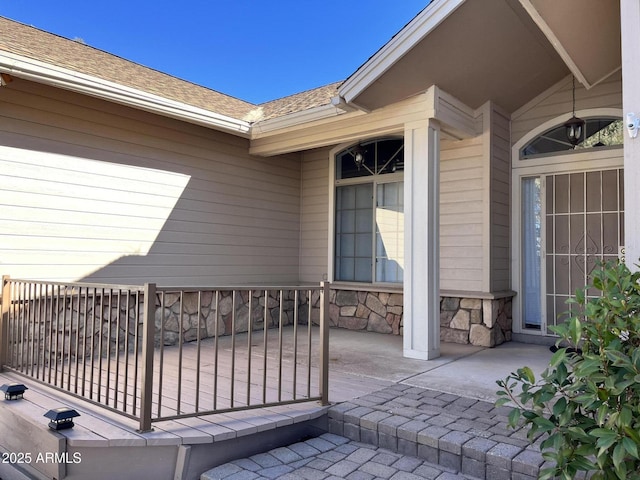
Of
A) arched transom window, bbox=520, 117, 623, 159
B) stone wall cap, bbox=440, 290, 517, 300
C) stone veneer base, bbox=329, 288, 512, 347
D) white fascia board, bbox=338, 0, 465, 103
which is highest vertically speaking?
white fascia board, bbox=338, 0, 465, 103

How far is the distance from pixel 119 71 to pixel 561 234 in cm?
541

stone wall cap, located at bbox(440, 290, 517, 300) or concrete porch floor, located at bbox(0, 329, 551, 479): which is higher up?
stone wall cap, located at bbox(440, 290, 517, 300)

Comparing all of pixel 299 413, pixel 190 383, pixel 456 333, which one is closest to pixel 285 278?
pixel 456 333

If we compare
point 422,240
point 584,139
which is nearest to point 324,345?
point 422,240

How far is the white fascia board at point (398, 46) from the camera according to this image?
367cm

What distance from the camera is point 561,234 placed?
17.1ft

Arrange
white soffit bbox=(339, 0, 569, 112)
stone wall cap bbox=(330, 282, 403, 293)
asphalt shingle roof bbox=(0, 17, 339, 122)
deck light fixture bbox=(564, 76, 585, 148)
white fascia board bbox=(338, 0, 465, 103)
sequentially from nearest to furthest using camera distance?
white fascia board bbox=(338, 0, 465, 103) → white soffit bbox=(339, 0, 569, 112) → asphalt shingle roof bbox=(0, 17, 339, 122) → deck light fixture bbox=(564, 76, 585, 148) → stone wall cap bbox=(330, 282, 403, 293)

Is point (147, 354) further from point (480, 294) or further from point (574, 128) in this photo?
point (574, 128)

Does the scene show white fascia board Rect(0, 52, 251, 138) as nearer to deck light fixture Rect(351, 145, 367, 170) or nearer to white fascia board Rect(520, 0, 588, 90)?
deck light fixture Rect(351, 145, 367, 170)

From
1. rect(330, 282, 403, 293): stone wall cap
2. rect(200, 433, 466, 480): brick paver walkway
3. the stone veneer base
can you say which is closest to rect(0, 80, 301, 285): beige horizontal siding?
rect(330, 282, 403, 293): stone wall cap

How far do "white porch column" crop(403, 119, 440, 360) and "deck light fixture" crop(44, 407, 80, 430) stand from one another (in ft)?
9.87

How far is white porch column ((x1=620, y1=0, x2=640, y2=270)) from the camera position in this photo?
7.52 feet

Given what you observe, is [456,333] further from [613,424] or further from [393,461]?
[613,424]

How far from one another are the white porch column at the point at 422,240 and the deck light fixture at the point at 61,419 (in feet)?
9.87
